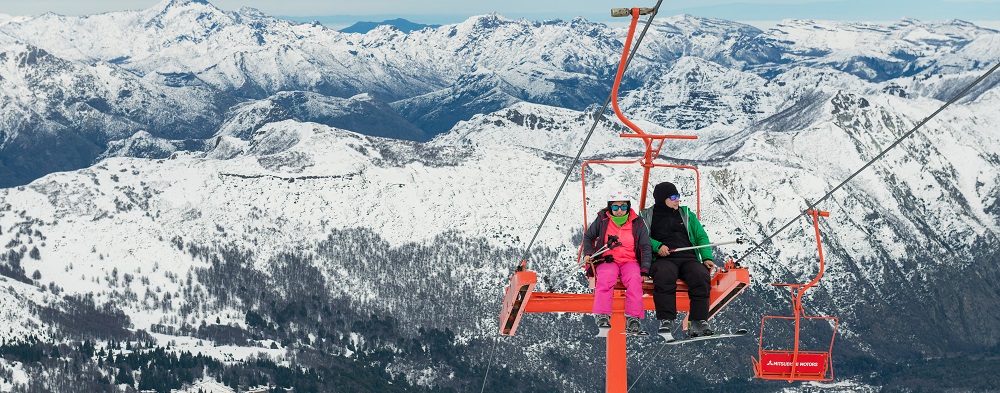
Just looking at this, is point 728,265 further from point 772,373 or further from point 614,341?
point 772,373

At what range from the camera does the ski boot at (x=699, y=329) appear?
29250 mm

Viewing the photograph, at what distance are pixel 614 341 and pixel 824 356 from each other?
18433mm

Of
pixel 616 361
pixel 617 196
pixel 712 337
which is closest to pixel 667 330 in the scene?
pixel 712 337

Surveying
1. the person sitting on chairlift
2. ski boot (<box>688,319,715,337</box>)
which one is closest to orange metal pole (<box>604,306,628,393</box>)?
the person sitting on chairlift

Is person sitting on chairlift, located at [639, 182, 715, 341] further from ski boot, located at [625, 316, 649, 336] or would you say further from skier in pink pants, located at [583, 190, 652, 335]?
ski boot, located at [625, 316, 649, 336]

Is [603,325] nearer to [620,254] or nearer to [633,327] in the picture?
[633,327]

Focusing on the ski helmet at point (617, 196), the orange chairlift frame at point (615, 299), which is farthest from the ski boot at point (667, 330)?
the ski helmet at point (617, 196)

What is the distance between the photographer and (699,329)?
96.5 ft

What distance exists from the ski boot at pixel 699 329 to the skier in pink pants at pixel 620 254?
4.01 feet

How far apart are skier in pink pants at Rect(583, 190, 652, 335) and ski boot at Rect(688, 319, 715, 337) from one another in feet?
4.01

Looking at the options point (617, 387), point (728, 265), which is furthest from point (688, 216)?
point (617, 387)

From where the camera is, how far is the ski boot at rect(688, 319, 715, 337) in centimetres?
2925

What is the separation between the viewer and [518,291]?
95.7ft

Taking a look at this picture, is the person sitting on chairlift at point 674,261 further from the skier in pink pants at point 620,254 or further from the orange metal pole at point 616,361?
the orange metal pole at point 616,361
